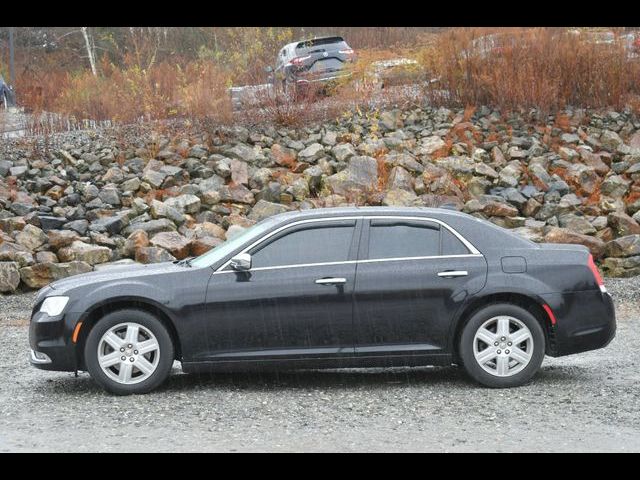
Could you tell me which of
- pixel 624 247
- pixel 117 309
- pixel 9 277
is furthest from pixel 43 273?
pixel 624 247

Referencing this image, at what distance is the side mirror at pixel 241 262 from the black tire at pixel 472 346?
187cm

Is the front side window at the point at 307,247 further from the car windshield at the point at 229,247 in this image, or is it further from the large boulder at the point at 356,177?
the large boulder at the point at 356,177

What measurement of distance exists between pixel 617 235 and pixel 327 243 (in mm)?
10352

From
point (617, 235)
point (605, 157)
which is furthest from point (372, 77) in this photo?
point (617, 235)

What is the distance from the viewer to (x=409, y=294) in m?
8.55

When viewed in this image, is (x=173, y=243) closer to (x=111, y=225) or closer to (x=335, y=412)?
(x=111, y=225)

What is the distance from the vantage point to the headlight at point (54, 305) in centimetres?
845

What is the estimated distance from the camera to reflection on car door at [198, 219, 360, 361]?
8453 millimetres

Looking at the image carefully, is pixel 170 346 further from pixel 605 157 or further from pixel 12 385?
pixel 605 157

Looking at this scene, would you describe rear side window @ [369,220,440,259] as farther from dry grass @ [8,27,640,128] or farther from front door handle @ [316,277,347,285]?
dry grass @ [8,27,640,128]

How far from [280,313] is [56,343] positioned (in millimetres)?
1853

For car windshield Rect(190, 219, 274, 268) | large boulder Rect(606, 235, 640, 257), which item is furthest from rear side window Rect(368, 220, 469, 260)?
large boulder Rect(606, 235, 640, 257)

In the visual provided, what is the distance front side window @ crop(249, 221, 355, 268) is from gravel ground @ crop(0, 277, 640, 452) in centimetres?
111

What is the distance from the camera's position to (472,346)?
8.50 meters
